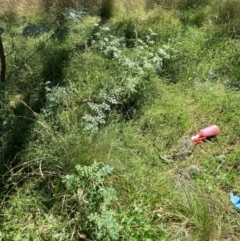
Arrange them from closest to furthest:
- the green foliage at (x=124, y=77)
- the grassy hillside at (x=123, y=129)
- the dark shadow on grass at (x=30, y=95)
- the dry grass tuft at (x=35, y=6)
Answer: the grassy hillside at (x=123, y=129), the dark shadow on grass at (x=30, y=95), the green foliage at (x=124, y=77), the dry grass tuft at (x=35, y=6)

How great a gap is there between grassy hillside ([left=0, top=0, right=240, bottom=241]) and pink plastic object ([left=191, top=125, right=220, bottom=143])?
2.4 inches

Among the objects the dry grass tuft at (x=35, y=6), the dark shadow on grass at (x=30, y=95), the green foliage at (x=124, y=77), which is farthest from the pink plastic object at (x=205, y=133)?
the dry grass tuft at (x=35, y=6)

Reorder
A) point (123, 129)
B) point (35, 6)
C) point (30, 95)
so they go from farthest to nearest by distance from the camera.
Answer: point (35, 6)
point (30, 95)
point (123, 129)

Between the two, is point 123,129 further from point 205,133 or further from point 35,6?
point 35,6

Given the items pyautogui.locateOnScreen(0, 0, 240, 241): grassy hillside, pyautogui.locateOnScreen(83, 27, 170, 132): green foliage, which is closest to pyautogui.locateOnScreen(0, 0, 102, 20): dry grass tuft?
pyautogui.locateOnScreen(0, 0, 240, 241): grassy hillside

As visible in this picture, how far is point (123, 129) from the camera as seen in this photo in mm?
3096

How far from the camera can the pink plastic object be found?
3100mm

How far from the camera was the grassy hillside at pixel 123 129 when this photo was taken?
2.34m

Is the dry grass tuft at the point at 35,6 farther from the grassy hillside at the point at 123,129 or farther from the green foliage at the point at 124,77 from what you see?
the green foliage at the point at 124,77

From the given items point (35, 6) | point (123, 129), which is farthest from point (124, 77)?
point (35, 6)

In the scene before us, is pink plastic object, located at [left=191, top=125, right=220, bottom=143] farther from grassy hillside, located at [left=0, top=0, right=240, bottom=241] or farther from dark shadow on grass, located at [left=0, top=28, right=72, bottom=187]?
dark shadow on grass, located at [left=0, top=28, right=72, bottom=187]

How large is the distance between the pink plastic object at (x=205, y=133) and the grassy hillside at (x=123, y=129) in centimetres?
6

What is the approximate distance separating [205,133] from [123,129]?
0.71 meters

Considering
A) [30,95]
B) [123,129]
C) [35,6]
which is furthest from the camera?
[35,6]
